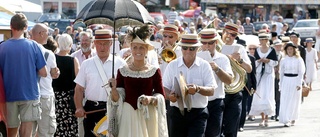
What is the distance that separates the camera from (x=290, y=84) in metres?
17.7

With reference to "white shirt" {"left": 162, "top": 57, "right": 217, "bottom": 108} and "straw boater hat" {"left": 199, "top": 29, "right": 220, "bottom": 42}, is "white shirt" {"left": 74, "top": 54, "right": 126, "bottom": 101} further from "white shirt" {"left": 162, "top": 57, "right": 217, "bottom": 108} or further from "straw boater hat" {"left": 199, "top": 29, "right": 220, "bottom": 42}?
"straw boater hat" {"left": 199, "top": 29, "right": 220, "bottom": 42}

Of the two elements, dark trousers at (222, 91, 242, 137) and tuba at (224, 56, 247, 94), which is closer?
dark trousers at (222, 91, 242, 137)

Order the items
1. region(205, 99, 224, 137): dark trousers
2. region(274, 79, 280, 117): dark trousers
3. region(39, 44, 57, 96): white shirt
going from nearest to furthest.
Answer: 1. region(39, 44, 57, 96): white shirt
2. region(205, 99, 224, 137): dark trousers
3. region(274, 79, 280, 117): dark trousers

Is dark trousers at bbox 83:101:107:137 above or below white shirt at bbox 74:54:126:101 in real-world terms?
below

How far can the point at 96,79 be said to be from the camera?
1025cm

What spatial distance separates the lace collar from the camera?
29.8 ft

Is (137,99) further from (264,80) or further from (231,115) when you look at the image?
(264,80)

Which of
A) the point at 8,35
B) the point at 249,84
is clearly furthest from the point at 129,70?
the point at 249,84

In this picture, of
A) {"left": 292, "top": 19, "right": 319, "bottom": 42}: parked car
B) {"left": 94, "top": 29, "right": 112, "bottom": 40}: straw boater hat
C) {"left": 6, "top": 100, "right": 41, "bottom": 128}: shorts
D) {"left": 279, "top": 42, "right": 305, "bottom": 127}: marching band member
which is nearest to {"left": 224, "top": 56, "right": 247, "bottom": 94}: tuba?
{"left": 94, "top": 29, "right": 112, "bottom": 40}: straw boater hat

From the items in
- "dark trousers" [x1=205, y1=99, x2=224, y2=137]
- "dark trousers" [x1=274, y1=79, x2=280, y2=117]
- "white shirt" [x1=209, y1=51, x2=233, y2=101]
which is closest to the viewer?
"dark trousers" [x1=205, y1=99, x2=224, y2=137]

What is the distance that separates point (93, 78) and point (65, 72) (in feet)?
4.12

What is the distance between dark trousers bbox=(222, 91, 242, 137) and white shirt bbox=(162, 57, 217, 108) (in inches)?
90.4

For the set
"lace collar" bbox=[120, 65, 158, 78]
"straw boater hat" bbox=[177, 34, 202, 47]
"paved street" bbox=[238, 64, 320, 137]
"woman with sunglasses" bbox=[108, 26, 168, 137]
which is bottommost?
"paved street" bbox=[238, 64, 320, 137]

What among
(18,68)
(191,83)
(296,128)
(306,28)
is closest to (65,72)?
(18,68)
